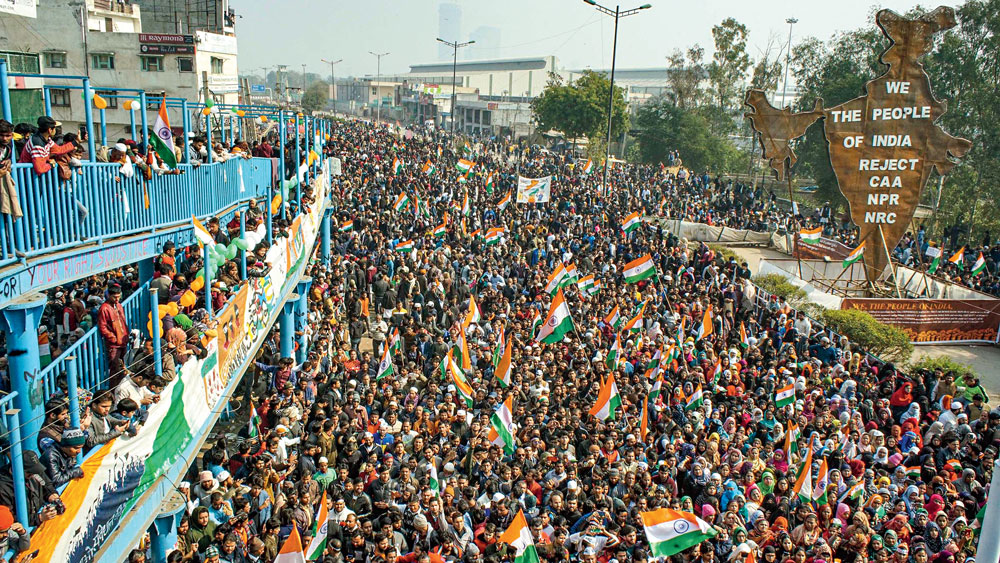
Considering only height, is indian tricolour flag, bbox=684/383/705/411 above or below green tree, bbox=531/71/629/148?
below

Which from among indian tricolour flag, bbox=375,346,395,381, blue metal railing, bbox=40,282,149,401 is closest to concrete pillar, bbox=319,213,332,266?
indian tricolour flag, bbox=375,346,395,381

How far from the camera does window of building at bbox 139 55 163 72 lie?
37.8 m

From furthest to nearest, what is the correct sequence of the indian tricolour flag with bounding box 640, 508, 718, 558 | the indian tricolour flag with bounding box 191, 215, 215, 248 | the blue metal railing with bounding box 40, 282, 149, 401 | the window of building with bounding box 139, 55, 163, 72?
the window of building with bounding box 139, 55, 163, 72
the indian tricolour flag with bounding box 191, 215, 215, 248
the indian tricolour flag with bounding box 640, 508, 718, 558
the blue metal railing with bounding box 40, 282, 149, 401

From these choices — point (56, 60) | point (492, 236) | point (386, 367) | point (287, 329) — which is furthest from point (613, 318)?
point (56, 60)

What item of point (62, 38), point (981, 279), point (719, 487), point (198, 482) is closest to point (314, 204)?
point (198, 482)

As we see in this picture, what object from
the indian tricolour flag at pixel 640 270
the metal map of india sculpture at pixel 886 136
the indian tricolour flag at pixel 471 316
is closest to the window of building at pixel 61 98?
the indian tricolour flag at pixel 471 316

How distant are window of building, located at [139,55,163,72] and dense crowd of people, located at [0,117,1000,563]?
959 inches

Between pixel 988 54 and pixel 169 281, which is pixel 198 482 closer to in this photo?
pixel 169 281

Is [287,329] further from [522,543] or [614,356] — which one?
[522,543]

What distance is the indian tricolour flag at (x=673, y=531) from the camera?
7.65 meters

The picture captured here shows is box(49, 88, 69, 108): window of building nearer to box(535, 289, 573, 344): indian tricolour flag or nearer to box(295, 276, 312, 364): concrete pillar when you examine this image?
box(295, 276, 312, 364): concrete pillar

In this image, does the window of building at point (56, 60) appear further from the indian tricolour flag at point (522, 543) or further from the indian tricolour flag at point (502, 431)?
the indian tricolour flag at point (522, 543)

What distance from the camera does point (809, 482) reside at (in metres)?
9.34

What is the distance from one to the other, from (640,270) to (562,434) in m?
8.24
